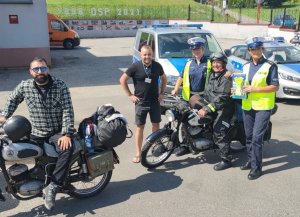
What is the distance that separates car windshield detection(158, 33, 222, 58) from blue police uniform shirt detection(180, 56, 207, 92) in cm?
345

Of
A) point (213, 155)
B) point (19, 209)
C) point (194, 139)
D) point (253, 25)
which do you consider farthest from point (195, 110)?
point (253, 25)

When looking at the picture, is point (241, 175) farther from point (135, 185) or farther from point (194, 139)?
point (135, 185)

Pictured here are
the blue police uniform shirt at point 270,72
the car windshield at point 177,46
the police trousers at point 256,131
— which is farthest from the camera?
the car windshield at point 177,46

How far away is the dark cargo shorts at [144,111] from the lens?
539 cm

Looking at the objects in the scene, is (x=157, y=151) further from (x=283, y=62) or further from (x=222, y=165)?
(x=283, y=62)

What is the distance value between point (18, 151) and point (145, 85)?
6.97 ft

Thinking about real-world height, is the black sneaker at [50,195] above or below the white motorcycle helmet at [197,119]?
below

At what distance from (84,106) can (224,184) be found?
5153 millimetres

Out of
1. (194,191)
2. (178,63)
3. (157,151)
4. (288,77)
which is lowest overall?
(194,191)

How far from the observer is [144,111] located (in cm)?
541

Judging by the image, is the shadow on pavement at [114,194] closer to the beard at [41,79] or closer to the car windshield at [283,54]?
the beard at [41,79]

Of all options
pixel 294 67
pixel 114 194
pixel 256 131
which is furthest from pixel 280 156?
pixel 294 67

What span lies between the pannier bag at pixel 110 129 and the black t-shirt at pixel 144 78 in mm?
1048

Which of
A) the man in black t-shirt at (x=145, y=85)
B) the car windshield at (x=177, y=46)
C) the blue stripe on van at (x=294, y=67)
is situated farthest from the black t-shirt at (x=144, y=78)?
the blue stripe on van at (x=294, y=67)
